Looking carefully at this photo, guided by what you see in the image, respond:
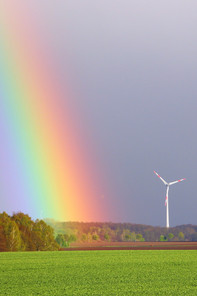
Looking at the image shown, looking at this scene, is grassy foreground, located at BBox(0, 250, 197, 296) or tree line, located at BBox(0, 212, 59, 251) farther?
tree line, located at BBox(0, 212, 59, 251)

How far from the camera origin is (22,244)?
6675cm

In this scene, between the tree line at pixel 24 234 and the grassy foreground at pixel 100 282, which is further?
the tree line at pixel 24 234

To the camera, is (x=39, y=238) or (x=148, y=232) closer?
(x=39, y=238)

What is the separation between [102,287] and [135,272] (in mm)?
7196

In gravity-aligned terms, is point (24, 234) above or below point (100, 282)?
above

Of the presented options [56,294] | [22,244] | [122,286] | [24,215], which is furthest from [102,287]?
[24,215]

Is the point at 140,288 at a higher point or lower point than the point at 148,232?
lower

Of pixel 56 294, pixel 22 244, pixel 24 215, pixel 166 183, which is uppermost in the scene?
pixel 166 183

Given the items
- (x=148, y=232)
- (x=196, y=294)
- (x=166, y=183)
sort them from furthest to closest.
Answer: (x=148, y=232), (x=166, y=183), (x=196, y=294)

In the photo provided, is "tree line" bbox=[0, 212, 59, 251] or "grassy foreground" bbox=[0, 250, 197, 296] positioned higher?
"tree line" bbox=[0, 212, 59, 251]

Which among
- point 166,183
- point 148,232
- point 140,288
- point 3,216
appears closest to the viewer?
point 140,288

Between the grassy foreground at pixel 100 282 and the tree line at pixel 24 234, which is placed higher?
the tree line at pixel 24 234

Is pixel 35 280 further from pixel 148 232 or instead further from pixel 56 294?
pixel 148 232

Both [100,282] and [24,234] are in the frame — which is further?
[24,234]
